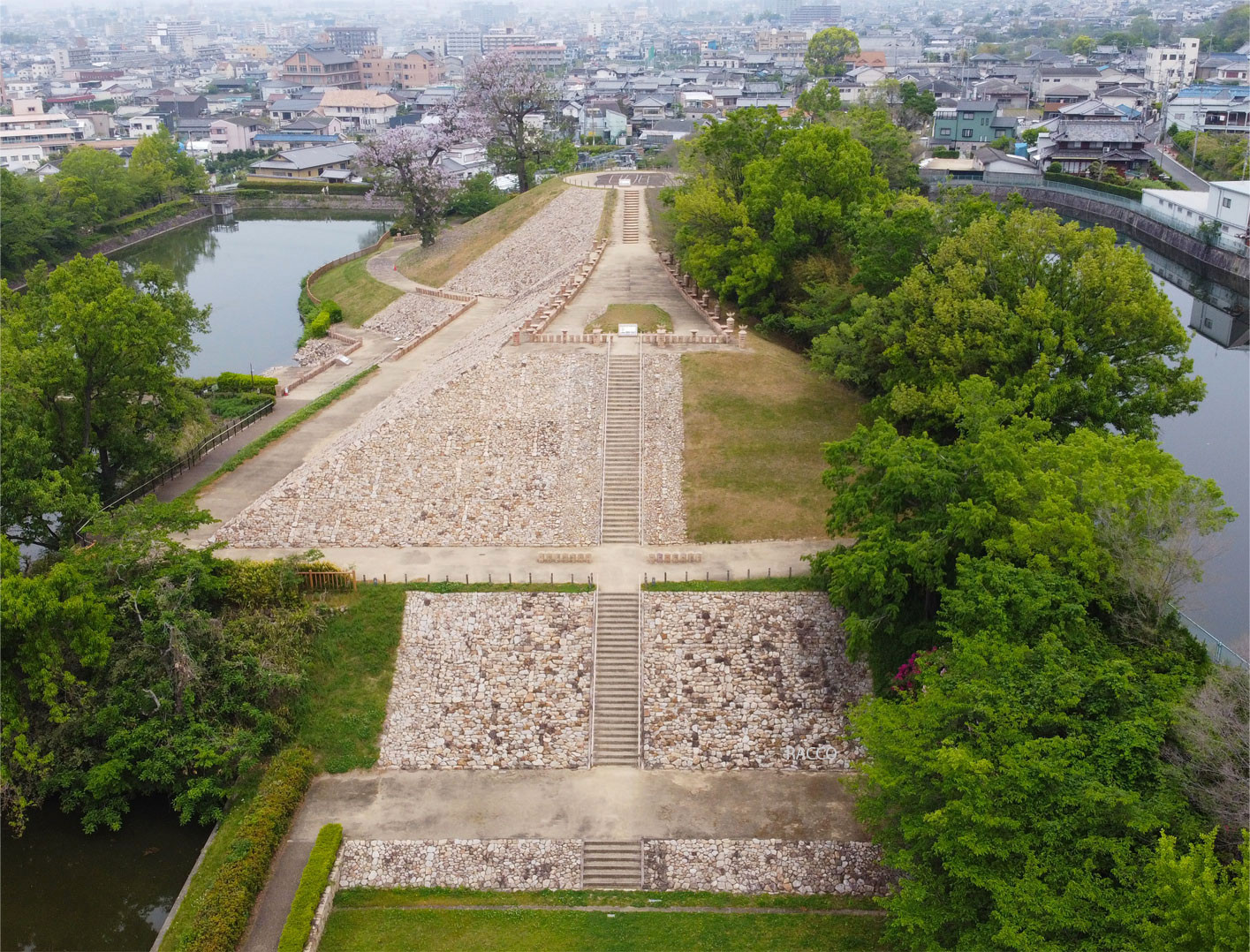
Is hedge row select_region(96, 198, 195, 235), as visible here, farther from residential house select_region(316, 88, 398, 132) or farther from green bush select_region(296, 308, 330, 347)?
residential house select_region(316, 88, 398, 132)

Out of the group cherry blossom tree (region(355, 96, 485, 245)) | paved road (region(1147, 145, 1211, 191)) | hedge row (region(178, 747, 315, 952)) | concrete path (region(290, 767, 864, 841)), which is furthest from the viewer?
paved road (region(1147, 145, 1211, 191))

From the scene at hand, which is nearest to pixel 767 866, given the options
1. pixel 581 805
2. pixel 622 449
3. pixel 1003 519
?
pixel 581 805

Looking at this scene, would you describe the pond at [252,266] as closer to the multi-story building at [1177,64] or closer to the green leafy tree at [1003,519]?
the green leafy tree at [1003,519]

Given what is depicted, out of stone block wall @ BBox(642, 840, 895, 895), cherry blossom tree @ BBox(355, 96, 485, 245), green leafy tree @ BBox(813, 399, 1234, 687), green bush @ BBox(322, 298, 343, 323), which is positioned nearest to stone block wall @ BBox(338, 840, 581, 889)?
stone block wall @ BBox(642, 840, 895, 895)

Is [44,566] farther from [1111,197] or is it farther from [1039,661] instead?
[1111,197]

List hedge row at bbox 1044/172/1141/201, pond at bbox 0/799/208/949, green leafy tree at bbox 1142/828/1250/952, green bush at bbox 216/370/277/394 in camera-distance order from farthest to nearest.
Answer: hedge row at bbox 1044/172/1141/201
green bush at bbox 216/370/277/394
pond at bbox 0/799/208/949
green leafy tree at bbox 1142/828/1250/952

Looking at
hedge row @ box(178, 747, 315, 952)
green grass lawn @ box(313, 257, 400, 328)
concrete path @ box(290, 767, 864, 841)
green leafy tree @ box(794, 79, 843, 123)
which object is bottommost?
concrete path @ box(290, 767, 864, 841)

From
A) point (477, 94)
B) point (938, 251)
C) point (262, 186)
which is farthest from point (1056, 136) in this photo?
point (262, 186)
